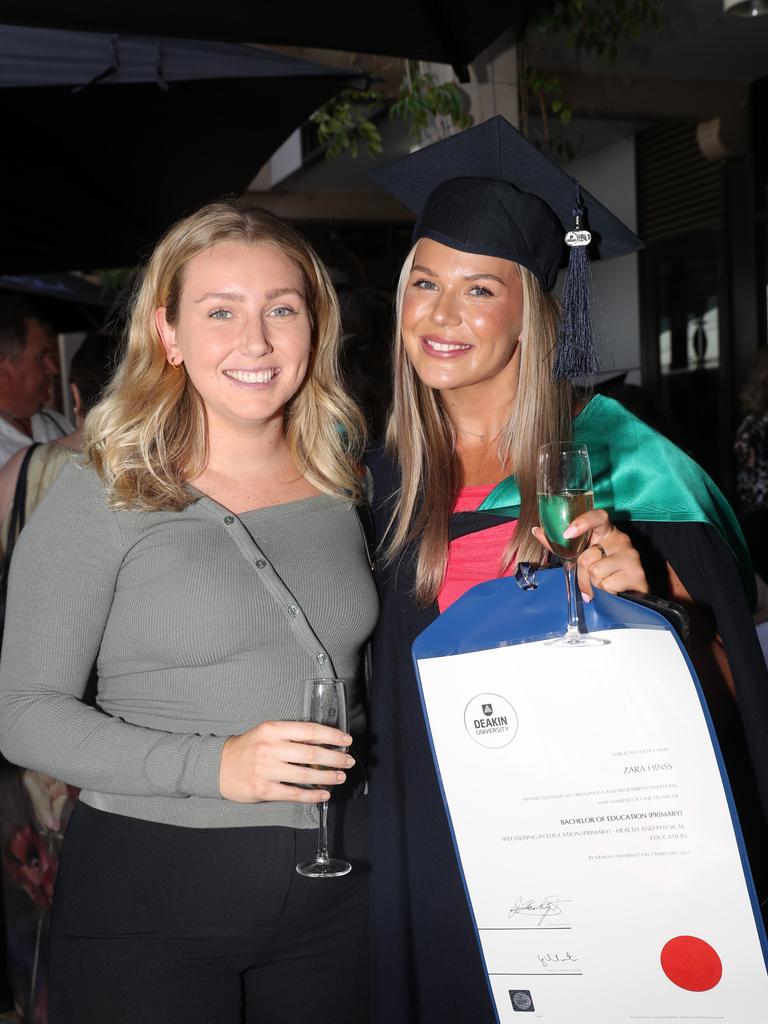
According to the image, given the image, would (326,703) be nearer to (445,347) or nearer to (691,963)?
(691,963)

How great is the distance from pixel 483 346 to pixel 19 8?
1.44m

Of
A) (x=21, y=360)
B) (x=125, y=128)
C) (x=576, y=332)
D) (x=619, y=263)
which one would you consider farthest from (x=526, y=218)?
(x=619, y=263)

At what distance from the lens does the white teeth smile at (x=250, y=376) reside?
1.87m

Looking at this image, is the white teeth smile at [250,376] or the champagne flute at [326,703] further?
the white teeth smile at [250,376]

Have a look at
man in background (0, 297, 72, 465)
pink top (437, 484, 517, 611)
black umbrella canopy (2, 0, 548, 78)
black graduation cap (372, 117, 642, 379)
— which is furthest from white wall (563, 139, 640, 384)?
pink top (437, 484, 517, 611)

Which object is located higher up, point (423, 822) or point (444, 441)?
point (444, 441)

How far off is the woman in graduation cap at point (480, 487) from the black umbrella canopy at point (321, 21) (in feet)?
1.64

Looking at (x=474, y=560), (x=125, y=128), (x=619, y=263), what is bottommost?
(x=474, y=560)

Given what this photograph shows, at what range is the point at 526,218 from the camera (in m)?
2.17

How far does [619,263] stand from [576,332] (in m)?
6.81

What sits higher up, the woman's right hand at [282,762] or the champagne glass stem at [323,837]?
the woman's right hand at [282,762]
